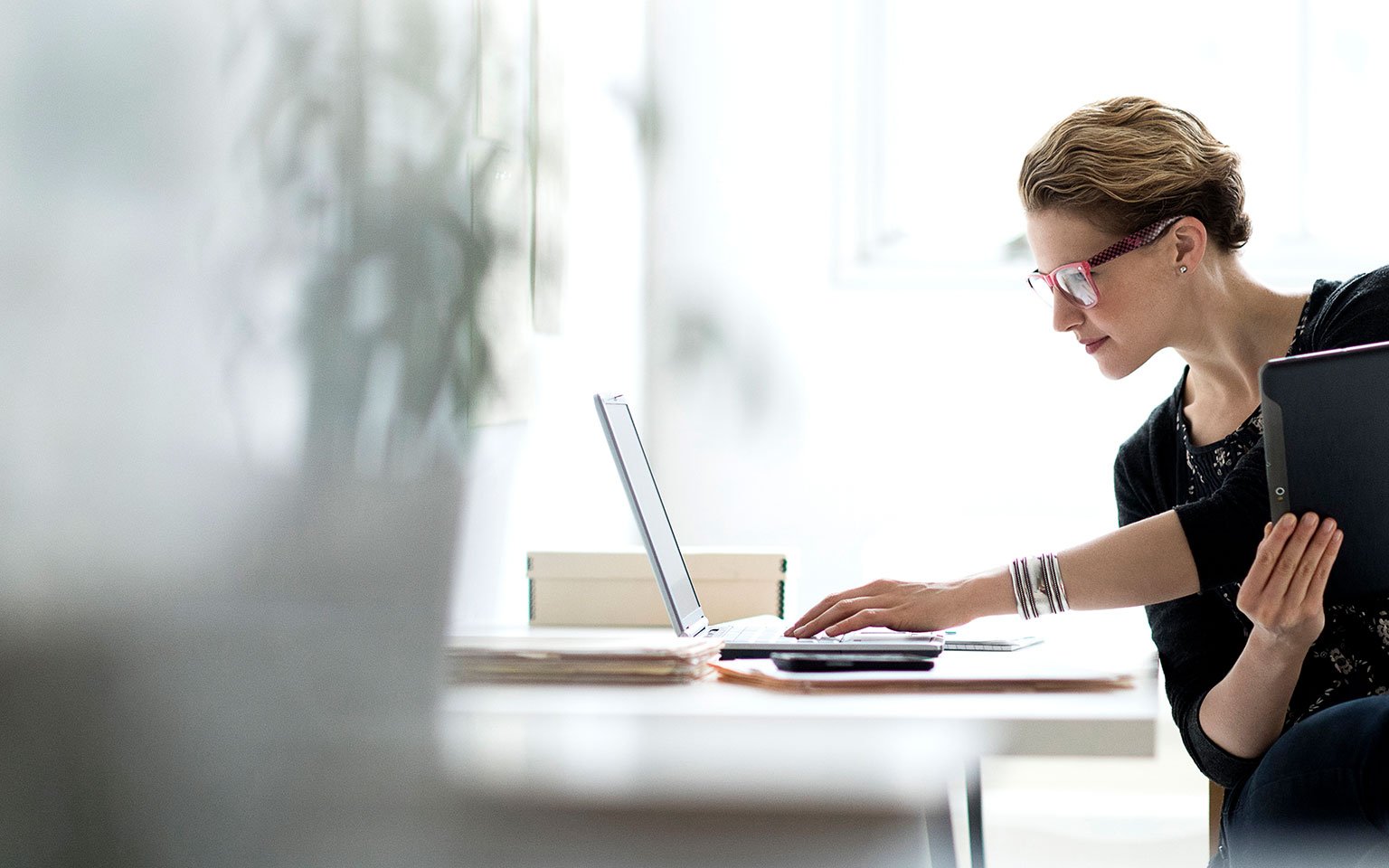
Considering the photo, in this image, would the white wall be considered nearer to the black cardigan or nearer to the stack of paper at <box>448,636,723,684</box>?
the black cardigan

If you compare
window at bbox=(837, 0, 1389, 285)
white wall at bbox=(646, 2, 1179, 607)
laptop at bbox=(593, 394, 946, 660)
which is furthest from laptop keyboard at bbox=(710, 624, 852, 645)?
window at bbox=(837, 0, 1389, 285)

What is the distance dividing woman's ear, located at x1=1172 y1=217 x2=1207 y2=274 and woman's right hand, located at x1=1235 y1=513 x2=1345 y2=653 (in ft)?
1.44

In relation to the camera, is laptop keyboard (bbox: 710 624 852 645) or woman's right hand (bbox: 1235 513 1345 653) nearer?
woman's right hand (bbox: 1235 513 1345 653)

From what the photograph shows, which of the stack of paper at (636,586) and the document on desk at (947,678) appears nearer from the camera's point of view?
the document on desk at (947,678)

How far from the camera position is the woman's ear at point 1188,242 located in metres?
1.37

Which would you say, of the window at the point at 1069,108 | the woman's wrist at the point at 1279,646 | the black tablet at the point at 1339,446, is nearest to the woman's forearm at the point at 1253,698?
the woman's wrist at the point at 1279,646

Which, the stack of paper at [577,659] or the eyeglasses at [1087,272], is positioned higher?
the eyeglasses at [1087,272]

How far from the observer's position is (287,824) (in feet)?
1.42

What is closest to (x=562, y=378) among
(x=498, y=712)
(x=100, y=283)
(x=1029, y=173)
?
(x=1029, y=173)

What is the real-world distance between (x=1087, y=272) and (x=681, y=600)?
58 centimetres

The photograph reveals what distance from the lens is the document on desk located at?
3.20 ft

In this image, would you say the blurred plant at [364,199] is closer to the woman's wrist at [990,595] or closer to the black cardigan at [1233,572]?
the woman's wrist at [990,595]

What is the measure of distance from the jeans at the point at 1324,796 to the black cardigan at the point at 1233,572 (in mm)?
105

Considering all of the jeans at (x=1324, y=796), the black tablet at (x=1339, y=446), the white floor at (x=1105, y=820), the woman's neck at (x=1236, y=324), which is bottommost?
the white floor at (x=1105, y=820)
